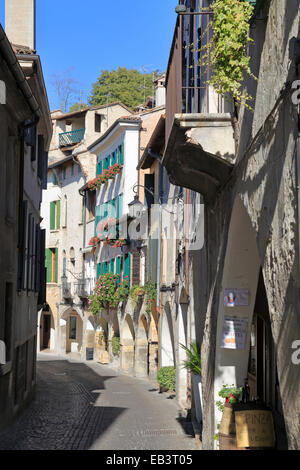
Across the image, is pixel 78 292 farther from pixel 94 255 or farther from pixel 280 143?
pixel 280 143

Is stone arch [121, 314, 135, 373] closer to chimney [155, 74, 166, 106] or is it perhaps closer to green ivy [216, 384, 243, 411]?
chimney [155, 74, 166, 106]

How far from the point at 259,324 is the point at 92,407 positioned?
616 centimetres

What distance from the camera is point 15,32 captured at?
18.0 meters

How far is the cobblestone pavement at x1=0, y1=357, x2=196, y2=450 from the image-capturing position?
12094mm

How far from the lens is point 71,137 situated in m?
42.3

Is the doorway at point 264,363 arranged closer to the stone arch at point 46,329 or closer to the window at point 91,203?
the window at point 91,203

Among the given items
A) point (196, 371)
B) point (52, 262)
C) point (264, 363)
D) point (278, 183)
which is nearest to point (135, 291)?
point (264, 363)

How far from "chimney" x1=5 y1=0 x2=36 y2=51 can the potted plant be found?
9.49 meters

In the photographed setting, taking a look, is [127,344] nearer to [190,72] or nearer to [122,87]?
[190,72]

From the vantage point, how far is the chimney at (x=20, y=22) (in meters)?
17.9

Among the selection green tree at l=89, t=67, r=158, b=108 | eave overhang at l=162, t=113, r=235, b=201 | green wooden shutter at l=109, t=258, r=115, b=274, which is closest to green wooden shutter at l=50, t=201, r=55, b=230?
green wooden shutter at l=109, t=258, r=115, b=274

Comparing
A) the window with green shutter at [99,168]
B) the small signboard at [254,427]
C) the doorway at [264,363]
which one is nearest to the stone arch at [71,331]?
the window with green shutter at [99,168]

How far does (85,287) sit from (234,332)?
28.6 metres

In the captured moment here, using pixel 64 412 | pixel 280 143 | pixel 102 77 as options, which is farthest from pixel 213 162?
pixel 102 77
